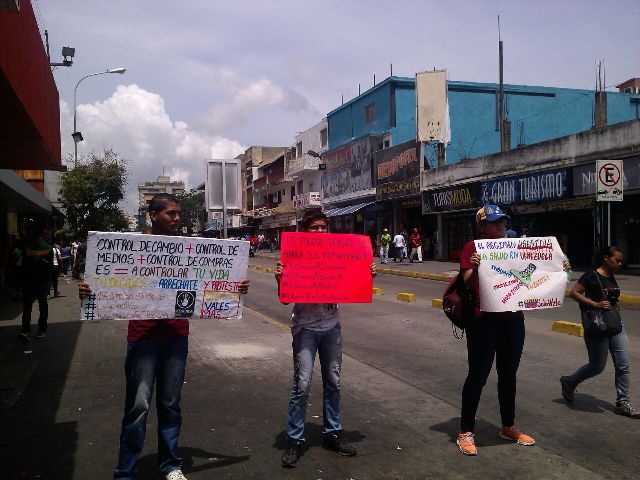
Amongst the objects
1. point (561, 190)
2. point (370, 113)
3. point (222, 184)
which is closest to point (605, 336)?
point (222, 184)

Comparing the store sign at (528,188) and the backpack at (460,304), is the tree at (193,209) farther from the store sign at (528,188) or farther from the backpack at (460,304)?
the backpack at (460,304)

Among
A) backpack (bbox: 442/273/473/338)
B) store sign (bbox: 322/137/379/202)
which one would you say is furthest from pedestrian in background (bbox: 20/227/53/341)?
store sign (bbox: 322/137/379/202)

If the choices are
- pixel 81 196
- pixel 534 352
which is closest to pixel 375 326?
pixel 534 352

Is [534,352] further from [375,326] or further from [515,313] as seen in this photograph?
[515,313]

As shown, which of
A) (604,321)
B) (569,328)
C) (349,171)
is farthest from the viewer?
(349,171)

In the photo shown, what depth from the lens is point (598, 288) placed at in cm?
529

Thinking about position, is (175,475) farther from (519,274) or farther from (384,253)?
(384,253)

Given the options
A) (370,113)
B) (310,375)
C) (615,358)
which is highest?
(370,113)

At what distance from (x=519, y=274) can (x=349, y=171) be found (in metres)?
35.5

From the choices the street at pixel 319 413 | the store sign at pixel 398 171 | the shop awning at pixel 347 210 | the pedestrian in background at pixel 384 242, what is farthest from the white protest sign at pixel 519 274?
the shop awning at pixel 347 210

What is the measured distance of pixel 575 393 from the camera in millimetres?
5875

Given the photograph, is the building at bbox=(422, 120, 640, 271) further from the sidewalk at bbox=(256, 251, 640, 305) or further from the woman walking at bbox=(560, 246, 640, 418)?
the woman walking at bbox=(560, 246, 640, 418)

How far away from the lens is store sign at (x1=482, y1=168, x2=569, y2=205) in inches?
831

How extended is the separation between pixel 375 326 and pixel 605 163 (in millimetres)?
6413
